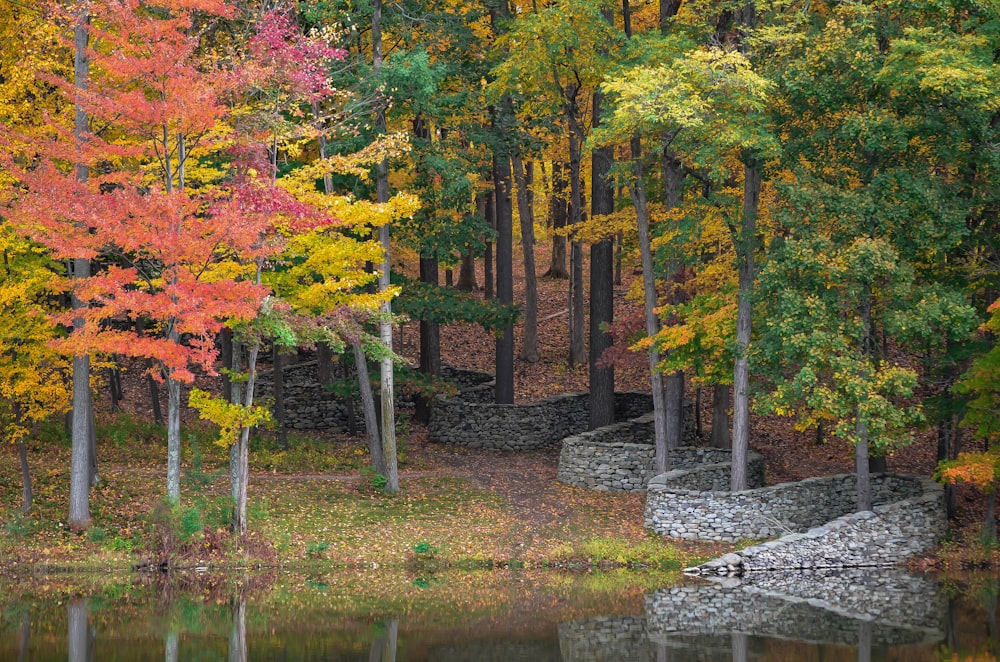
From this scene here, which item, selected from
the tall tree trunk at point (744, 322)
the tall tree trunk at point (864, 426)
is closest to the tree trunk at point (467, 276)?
the tall tree trunk at point (744, 322)

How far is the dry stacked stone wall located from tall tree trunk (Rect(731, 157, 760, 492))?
752cm

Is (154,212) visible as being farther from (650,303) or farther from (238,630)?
(650,303)

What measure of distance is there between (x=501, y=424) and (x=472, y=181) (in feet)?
23.8

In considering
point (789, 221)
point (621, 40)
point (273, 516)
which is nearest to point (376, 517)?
point (273, 516)

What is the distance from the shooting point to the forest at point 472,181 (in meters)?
17.8

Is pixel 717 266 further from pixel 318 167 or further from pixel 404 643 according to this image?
pixel 404 643

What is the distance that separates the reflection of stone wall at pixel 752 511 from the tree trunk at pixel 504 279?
25.6ft

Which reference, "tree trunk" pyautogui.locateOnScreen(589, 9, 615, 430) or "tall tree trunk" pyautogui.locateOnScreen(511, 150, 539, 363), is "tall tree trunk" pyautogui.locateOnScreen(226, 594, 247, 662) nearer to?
"tree trunk" pyautogui.locateOnScreen(589, 9, 615, 430)

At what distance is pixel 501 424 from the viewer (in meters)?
27.7

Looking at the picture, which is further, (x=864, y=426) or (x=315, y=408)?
(x=315, y=408)

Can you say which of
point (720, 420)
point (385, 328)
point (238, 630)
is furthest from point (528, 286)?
point (238, 630)

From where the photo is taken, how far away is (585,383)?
30.7m

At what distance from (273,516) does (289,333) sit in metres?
3.89

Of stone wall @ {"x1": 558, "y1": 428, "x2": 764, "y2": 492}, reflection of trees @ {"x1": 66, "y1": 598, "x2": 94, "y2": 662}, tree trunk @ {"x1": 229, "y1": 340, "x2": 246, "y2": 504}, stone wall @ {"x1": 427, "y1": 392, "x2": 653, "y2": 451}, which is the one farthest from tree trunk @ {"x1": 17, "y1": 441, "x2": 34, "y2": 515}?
stone wall @ {"x1": 427, "y1": 392, "x2": 653, "y2": 451}
